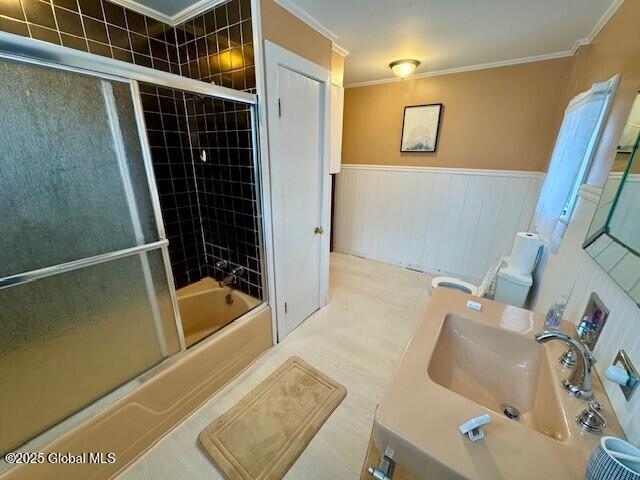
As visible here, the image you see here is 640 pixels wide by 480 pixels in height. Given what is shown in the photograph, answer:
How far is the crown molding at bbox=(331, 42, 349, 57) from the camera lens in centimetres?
204

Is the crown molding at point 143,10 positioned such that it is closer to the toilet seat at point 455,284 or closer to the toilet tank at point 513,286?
the toilet seat at point 455,284

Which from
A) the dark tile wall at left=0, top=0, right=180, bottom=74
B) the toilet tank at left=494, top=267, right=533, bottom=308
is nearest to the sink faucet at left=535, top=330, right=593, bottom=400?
the toilet tank at left=494, top=267, right=533, bottom=308

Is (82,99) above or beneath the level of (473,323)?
above

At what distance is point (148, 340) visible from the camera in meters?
1.33

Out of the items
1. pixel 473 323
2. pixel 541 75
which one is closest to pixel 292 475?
pixel 473 323

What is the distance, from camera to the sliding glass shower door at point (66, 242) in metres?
Answer: 0.90

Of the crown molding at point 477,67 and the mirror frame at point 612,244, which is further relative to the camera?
the crown molding at point 477,67

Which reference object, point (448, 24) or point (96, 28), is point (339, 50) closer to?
point (448, 24)

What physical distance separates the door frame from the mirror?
157cm

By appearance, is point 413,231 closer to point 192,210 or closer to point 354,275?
point 354,275

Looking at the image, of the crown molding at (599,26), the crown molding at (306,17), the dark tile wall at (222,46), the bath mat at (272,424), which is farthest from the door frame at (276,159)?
the crown molding at (599,26)

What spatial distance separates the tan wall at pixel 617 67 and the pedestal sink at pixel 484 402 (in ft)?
3.06

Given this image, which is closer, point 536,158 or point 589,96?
point 589,96

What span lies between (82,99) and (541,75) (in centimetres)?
329
